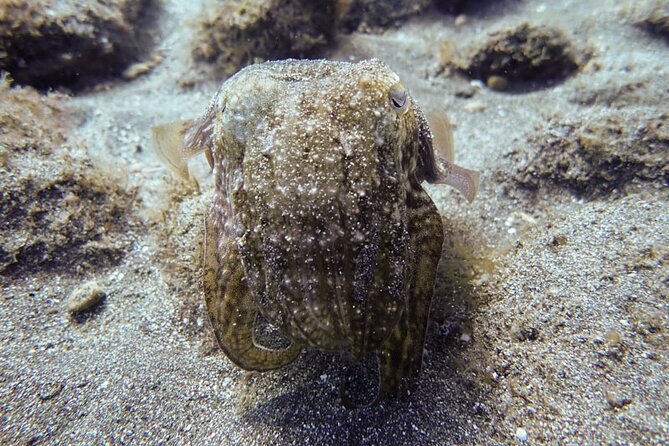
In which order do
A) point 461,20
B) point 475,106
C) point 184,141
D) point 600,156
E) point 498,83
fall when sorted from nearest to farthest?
point 184,141 < point 600,156 < point 475,106 < point 498,83 < point 461,20

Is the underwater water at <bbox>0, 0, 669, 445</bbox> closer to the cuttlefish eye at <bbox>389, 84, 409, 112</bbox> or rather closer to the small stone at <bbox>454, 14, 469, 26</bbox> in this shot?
the cuttlefish eye at <bbox>389, 84, 409, 112</bbox>

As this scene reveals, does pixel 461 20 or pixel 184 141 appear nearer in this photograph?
pixel 184 141

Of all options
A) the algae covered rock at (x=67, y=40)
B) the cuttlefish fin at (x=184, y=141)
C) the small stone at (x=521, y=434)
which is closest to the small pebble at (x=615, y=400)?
the small stone at (x=521, y=434)

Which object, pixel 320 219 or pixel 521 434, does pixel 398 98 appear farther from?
pixel 521 434

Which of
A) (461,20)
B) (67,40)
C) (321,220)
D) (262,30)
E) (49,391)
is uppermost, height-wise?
(67,40)

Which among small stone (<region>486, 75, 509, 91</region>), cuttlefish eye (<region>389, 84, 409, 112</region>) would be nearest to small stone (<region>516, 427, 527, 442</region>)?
cuttlefish eye (<region>389, 84, 409, 112</region>)

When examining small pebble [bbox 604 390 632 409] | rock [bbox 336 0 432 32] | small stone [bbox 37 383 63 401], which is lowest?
small stone [bbox 37 383 63 401]

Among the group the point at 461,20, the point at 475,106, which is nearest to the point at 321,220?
the point at 475,106
